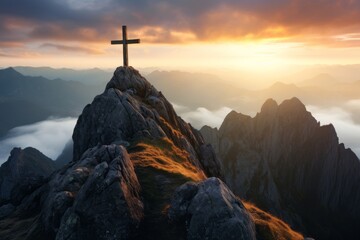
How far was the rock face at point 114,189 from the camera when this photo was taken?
837 inches

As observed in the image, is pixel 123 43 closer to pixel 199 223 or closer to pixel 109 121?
pixel 109 121

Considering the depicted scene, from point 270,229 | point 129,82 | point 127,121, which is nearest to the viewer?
point 270,229

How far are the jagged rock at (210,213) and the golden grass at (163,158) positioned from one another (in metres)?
7.09

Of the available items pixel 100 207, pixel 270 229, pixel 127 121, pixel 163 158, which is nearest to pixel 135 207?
pixel 100 207

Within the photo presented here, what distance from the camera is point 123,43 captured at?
5422cm

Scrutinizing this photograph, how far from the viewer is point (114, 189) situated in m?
22.1

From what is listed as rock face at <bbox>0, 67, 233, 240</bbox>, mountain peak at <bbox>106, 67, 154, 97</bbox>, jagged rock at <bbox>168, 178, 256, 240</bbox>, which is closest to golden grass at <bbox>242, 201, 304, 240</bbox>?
jagged rock at <bbox>168, 178, 256, 240</bbox>

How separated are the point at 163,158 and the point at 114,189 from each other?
1358 centimetres

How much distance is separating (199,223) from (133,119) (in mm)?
27250

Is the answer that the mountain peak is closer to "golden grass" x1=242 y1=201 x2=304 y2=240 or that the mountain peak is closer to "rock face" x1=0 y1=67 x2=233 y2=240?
"rock face" x1=0 y1=67 x2=233 y2=240

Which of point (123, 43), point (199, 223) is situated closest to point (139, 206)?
point (199, 223)

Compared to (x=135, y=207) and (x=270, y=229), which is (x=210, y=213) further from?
(x=270, y=229)

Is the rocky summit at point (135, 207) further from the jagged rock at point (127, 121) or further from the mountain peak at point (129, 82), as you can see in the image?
the mountain peak at point (129, 82)

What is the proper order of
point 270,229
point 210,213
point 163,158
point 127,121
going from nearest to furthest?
point 210,213 < point 270,229 < point 163,158 < point 127,121
